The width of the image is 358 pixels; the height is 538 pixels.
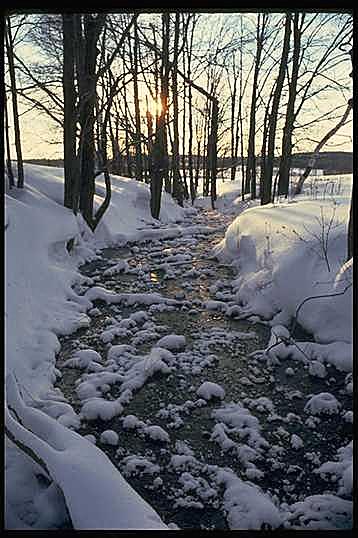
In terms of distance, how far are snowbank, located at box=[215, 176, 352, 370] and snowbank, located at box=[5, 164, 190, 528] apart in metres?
2.12

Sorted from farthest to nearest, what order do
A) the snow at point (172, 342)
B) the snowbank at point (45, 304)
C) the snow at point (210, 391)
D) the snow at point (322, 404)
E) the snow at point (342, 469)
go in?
the snow at point (172, 342) → the snow at point (210, 391) → the snow at point (322, 404) → the snow at point (342, 469) → the snowbank at point (45, 304)

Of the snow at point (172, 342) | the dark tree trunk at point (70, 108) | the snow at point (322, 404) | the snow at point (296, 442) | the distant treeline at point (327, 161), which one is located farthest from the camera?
the distant treeline at point (327, 161)

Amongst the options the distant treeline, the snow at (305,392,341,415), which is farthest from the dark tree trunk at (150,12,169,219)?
the snow at (305,392,341,415)

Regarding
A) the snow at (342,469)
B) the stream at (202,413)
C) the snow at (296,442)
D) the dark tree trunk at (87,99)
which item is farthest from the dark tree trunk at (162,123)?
the snow at (342,469)

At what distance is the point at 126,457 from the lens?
266 cm

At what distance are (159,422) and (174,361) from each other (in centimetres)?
91

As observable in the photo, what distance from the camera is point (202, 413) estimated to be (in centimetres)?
314

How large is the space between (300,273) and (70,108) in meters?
5.60

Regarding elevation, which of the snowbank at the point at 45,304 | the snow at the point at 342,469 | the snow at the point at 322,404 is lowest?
the snow at the point at 342,469

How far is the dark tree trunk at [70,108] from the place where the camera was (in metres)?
7.79

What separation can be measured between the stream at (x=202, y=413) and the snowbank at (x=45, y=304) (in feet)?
0.66

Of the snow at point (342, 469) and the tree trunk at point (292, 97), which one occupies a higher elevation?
the tree trunk at point (292, 97)

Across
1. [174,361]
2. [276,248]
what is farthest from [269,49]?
[174,361]

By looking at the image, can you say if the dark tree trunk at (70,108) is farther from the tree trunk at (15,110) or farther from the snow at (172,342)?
the snow at (172,342)
